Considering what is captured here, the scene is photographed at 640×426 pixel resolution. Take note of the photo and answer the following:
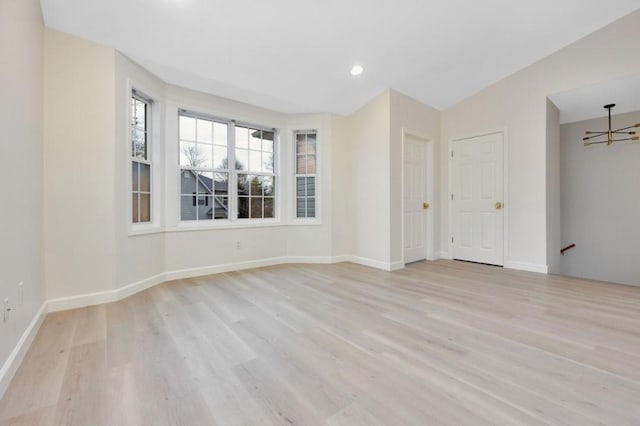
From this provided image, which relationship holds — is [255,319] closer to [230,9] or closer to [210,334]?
[210,334]

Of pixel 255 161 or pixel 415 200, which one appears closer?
pixel 255 161

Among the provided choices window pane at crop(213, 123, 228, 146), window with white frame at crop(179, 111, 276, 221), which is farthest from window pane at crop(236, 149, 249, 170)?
window pane at crop(213, 123, 228, 146)

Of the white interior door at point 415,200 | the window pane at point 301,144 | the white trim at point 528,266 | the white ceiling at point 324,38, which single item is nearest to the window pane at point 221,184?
the white ceiling at point 324,38

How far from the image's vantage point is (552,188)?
4137mm

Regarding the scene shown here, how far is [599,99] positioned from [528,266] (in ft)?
8.60

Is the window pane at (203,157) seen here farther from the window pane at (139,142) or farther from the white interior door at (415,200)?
the white interior door at (415,200)

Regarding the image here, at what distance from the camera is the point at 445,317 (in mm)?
2459

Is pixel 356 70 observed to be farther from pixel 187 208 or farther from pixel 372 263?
pixel 187 208

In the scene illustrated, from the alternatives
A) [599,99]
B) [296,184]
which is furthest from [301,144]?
[599,99]

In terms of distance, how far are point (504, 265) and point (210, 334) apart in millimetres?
4327

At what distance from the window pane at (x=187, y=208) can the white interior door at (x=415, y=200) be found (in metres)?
3.23

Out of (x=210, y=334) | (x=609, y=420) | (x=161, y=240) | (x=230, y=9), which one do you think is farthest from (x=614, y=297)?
(x=161, y=240)

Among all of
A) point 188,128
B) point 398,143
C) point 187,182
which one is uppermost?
point 188,128

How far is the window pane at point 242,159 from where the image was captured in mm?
4406
